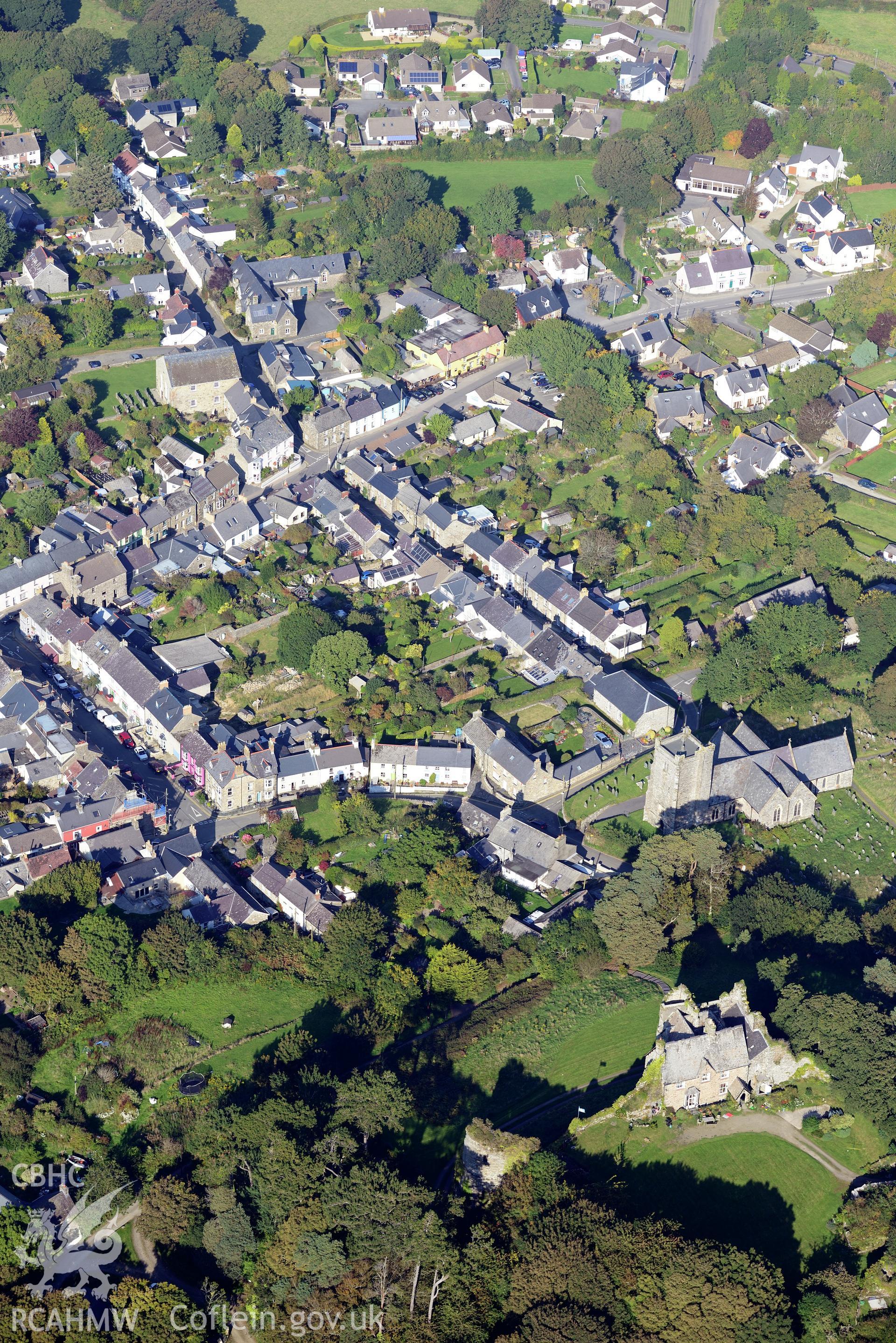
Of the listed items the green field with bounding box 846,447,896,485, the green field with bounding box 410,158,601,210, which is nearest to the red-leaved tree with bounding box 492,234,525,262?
the green field with bounding box 410,158,601,210

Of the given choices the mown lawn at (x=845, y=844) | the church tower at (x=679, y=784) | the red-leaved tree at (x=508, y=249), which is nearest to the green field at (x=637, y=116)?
the red-leaved tree at (x=508, y=249)

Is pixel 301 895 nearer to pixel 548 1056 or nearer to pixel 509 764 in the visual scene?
pixel 509 764

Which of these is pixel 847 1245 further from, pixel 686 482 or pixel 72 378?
pixel 72 378

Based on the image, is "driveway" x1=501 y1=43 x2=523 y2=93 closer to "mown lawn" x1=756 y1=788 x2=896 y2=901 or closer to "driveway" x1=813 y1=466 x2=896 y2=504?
"driveway" x1=813 y1=466 x2=896 y2=504

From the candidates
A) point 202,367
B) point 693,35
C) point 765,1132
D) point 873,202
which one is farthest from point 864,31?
point 765,1132

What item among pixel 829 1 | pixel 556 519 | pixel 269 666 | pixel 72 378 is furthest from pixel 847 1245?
pixel 829 1

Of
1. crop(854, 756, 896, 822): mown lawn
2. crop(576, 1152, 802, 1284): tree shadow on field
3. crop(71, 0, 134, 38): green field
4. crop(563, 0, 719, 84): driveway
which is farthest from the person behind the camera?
crop(563, 0, 719, 84): driveway

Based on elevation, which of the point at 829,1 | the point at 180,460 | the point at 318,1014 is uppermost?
the point at 829,1
